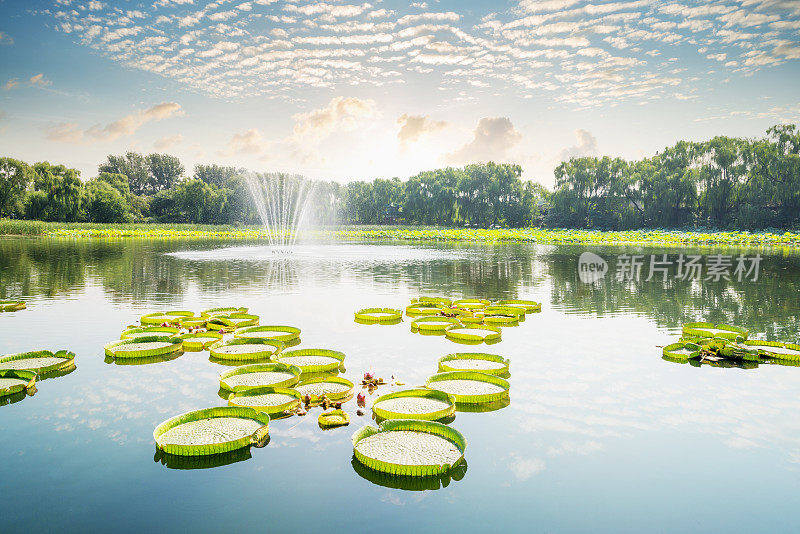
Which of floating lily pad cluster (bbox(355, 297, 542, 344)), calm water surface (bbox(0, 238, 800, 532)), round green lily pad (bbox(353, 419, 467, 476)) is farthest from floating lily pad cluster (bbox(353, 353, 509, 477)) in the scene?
floating lily pad cluster (bbox(355, 297, 542, 344))

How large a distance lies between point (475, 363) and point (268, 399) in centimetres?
272

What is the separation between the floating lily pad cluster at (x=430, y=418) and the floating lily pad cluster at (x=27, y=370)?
3.85m

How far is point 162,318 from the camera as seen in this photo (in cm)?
850

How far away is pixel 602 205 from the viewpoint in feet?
212

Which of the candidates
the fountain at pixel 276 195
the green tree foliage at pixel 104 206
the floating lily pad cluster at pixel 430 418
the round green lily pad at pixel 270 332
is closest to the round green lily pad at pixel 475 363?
the floating lily pad cluster at pixel 430 418

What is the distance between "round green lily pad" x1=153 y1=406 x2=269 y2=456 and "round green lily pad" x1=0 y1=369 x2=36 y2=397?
2.30m

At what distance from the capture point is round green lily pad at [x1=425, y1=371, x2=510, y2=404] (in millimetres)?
5199

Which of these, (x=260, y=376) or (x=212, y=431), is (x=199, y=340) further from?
(x=212, y=431)

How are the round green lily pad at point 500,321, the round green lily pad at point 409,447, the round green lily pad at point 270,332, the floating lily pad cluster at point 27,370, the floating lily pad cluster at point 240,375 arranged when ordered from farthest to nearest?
1. the round green lily pad at point 500,321
2. the round green lily pad at point 270,332
3. the floating lily pad cluster at point 27,370
4. the floating lily pad cluster at point 240,375
5. the round green lily pad at point 409,447

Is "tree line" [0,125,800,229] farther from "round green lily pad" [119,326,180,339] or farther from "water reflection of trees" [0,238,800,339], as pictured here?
"round green lily pad" [119,326,180,339]

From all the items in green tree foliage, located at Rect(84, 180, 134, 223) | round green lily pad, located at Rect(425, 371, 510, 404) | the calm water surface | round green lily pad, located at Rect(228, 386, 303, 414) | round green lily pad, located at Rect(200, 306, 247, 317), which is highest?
green tree foliage, located at Rect(84, 180, 134, 223)

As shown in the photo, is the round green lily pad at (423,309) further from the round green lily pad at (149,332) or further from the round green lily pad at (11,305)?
the round green lily pad at (11,305)

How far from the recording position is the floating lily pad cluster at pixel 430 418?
3773 millimetres

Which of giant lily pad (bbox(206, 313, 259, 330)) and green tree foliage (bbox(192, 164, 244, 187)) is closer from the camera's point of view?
giant lily pad (bbox(206, 313, 259, 330))
